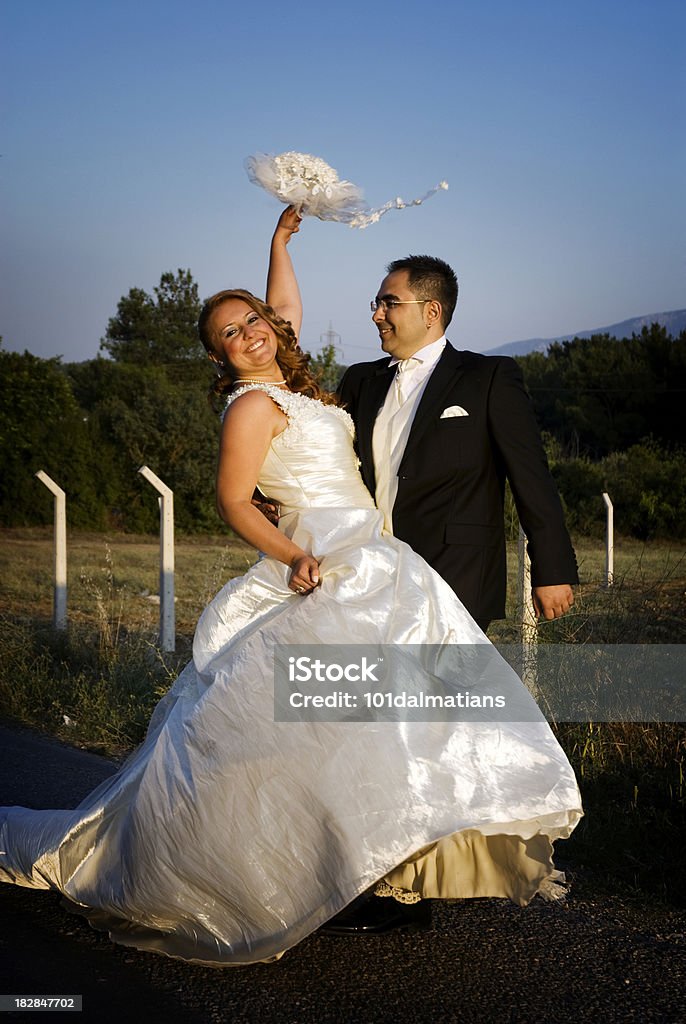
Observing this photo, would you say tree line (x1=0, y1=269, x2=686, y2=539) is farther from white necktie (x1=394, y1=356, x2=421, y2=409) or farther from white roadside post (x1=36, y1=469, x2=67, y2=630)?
white necktie (x1=394, y1=356, x2=421, y2=409)

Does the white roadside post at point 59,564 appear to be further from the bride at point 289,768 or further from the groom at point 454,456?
the groom at point 454,456

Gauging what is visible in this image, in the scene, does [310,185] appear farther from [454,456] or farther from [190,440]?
[190,440]

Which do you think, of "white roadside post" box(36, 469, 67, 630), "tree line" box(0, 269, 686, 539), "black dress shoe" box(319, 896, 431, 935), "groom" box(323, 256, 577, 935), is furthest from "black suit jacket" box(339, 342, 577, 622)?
"tree line" box(0, 269, 686, 539)

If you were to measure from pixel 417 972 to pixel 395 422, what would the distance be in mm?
1986

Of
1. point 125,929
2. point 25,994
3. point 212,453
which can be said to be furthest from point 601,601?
point 212,453

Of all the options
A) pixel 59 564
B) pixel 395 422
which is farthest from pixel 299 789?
pixel 59 564

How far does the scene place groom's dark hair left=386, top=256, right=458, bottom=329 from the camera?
427cm

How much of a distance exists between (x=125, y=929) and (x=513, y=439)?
2.21 meters

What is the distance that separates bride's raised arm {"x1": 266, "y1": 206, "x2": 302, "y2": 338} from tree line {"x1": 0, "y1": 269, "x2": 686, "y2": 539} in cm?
1646

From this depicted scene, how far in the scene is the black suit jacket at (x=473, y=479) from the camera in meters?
4.07

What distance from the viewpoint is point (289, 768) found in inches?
134

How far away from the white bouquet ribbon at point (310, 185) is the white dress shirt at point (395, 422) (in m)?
0.57

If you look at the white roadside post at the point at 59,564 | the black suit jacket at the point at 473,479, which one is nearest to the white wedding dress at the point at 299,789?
the black suit jacket at the point at 473,479

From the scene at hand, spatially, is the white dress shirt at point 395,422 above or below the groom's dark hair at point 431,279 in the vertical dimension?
below
